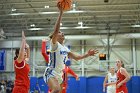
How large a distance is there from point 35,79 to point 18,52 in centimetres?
1689

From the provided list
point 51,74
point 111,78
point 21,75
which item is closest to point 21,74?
point 21,75

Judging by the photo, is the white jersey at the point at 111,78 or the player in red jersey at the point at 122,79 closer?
the player in red jersey at the point at 122,79

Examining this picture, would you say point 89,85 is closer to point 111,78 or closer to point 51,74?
point 111,78

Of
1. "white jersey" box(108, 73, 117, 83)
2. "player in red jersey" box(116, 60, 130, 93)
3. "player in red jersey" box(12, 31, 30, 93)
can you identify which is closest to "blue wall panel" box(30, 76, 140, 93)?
"white jersey" box(108, 73, 117, 83)

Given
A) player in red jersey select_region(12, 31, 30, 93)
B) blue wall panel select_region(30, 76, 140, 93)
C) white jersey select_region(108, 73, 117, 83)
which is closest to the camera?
player in red jersey select_region(12, 31, 30, 93)

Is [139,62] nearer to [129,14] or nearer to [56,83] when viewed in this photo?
[129,14]

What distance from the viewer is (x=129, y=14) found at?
20.1m

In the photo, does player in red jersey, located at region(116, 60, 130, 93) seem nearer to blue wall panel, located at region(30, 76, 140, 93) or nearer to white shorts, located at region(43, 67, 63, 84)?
white shorts, located at region(43, 67, 63, 84)

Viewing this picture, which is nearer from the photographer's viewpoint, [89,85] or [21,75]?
[21,75]

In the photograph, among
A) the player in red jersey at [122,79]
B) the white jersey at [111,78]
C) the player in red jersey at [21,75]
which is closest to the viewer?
the player in red jersey at [21,75]

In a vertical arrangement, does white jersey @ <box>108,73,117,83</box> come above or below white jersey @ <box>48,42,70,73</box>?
below

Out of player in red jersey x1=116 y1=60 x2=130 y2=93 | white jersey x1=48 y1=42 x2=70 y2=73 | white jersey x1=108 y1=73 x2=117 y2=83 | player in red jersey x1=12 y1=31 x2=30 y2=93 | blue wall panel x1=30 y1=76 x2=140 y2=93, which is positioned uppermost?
white jersey x1=48 y1=42 x2=70 y2=73

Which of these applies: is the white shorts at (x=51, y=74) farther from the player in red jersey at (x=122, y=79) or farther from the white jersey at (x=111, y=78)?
the white jersey at (x=111, y=78)

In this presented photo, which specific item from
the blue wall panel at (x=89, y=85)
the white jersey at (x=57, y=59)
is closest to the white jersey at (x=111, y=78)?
the white jersey at (x=57, y=59)
